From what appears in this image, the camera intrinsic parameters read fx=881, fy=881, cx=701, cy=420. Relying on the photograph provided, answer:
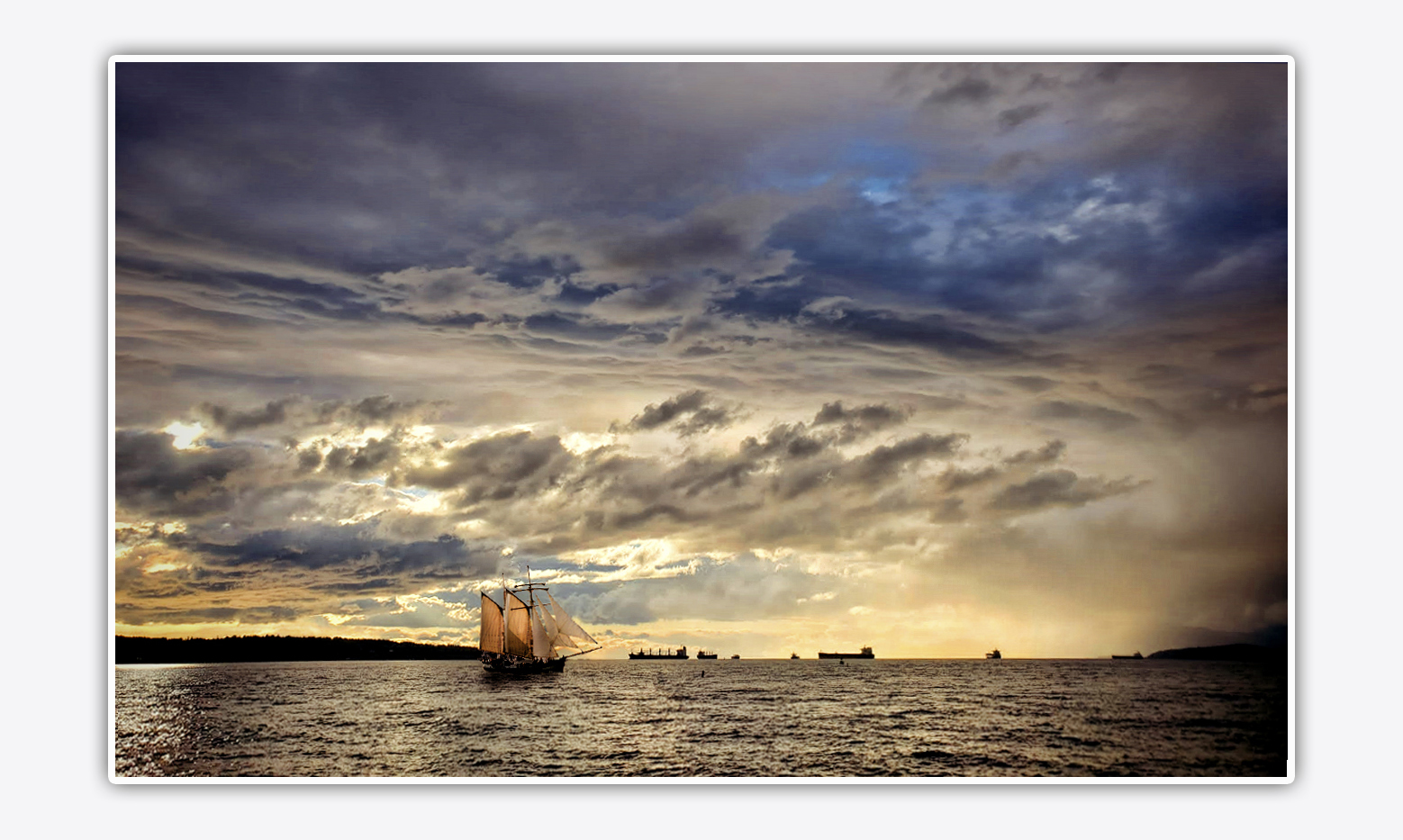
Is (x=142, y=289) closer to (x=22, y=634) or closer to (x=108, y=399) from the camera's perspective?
(x=108, y=399)

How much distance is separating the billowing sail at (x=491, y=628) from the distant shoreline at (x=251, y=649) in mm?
1572

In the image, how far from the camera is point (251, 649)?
10.2 m

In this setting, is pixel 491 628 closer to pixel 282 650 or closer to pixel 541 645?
pixel 282 650

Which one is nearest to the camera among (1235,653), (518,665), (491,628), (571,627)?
(1235,653)

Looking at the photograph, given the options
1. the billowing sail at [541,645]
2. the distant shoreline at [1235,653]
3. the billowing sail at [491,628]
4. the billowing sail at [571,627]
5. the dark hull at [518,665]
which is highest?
the distant shoreline at [1235,653]

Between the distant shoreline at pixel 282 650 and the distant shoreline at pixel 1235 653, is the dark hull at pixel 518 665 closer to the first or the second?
the distant shoreline at pixel 282 650

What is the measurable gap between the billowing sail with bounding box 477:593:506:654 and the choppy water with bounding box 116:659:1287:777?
1670 millimetres

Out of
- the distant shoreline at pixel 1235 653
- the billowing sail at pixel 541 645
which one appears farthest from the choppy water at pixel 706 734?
the billowing sail at pixel 541 645

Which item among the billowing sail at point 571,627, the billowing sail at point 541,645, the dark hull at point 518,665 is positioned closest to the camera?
the billowing sail at point 571,627

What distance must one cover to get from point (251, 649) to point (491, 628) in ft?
29.8

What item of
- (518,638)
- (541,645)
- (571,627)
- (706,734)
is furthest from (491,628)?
(541,645)

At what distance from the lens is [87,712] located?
26.1 feet

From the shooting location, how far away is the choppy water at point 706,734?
27.0 feet
